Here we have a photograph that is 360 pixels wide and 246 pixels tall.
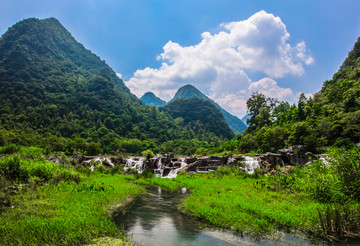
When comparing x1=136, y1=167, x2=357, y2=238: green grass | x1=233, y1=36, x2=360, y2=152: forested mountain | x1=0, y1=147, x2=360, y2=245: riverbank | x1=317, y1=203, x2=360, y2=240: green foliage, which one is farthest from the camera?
x1=233, y1=36, x2=360, y2=152: forested mountain

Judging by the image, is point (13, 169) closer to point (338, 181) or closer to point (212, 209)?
point (212, 209)

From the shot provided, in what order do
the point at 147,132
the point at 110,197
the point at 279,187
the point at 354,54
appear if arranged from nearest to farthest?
the point at 110,197 < the point at 279,187 < the point at 354,54 < the point at 147,132

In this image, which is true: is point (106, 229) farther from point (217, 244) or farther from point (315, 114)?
point (315, 114)

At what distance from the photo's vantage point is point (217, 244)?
6398mm

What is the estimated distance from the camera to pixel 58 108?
3450 inches

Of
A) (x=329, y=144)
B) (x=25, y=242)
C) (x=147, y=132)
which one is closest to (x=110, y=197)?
(x=25, y=242)

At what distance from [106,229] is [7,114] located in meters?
89.0

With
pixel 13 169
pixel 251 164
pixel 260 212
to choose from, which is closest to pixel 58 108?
pixel 13 169

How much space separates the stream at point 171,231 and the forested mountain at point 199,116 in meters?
128

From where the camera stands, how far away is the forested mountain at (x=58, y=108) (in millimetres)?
68438

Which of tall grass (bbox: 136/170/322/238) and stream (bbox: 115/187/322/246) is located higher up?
tall grass (bbox: 136/170/322/238)

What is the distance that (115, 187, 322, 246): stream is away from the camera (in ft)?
21.4

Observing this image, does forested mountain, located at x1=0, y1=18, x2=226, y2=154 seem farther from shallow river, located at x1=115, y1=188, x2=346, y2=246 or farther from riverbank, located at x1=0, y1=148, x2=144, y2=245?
shallow river, located at x1=115, y1=188, x2=346, y2=246

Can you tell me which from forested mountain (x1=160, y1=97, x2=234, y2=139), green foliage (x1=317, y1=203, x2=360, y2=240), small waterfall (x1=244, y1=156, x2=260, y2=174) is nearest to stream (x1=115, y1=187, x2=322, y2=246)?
green foliage (x1=317, y1=203, x2=360, y2=240)
